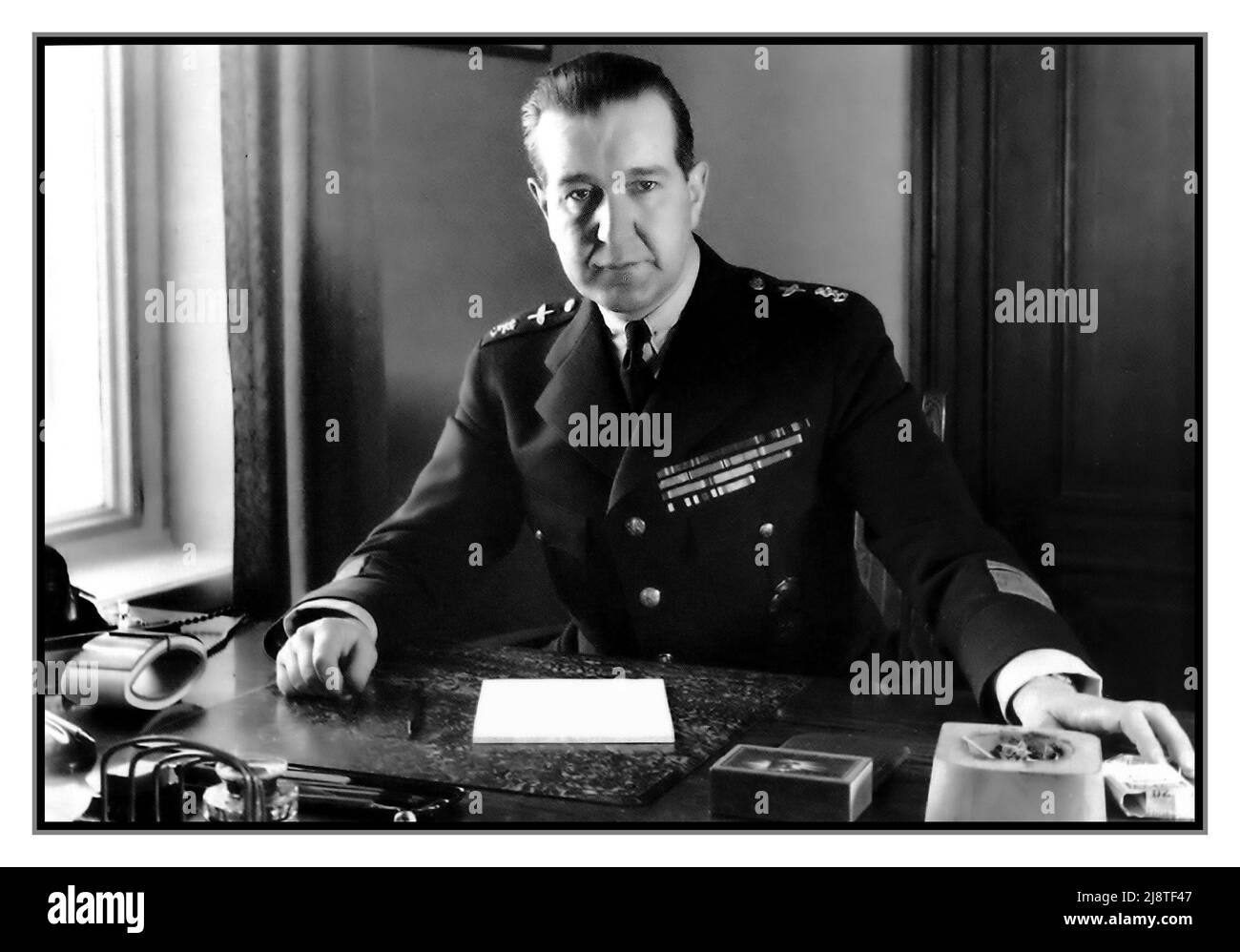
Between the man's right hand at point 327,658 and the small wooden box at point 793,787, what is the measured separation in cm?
48

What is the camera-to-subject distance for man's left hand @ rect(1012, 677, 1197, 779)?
130 centimetres

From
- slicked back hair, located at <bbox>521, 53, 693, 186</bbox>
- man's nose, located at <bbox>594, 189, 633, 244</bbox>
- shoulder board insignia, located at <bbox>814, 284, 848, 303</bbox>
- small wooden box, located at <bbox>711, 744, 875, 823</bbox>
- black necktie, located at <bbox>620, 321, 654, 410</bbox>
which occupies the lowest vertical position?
small wooden box, located at <bbox>711, 744, 875, 823</bbox>

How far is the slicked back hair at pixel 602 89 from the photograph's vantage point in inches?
59.4

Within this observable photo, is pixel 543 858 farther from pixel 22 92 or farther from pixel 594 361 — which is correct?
pixel 22 92

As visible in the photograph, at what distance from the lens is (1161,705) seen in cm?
137

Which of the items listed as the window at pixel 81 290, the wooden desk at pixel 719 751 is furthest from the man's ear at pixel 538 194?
the wooden desk at pixel 719 751

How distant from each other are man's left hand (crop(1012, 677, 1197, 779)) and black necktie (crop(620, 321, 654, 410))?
533mm

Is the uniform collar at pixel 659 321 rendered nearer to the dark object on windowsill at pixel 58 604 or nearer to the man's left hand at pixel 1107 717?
the man's left hand at pixel 1107 717

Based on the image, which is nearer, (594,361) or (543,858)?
(543,858)

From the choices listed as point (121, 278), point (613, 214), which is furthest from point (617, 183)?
point (121, 278)

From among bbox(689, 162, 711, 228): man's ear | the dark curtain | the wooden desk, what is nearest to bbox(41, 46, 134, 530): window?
the dark curtain

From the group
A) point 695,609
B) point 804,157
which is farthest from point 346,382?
point 804,157

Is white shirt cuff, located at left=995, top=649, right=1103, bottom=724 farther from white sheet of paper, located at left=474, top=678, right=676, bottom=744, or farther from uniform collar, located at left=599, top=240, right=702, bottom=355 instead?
uniform collar, located at left=599, top=240, right=702, bottom=355
